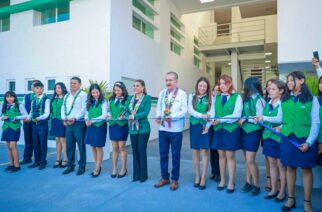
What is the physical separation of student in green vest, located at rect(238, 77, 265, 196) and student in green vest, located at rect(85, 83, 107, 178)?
6.75 ft

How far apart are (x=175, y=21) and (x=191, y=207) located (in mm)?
8603

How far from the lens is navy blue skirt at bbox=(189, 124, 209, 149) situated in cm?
342

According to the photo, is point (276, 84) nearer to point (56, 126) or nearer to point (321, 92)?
→ point (321, 92)

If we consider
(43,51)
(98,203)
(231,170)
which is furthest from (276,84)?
(43,51)

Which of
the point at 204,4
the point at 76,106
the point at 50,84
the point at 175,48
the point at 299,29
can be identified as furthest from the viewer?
the point at 175,48

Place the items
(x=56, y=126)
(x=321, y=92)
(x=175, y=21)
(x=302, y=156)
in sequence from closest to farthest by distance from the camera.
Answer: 1. (x=302, y=156)
2. (x=321, y=92)
3. (x=56, y=126)
4. (x=175, y=21)

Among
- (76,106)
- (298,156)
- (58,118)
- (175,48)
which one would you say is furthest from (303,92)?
(175,48)

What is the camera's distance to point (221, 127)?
11.1ft

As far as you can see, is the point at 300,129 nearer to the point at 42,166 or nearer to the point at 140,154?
the point at 140,154

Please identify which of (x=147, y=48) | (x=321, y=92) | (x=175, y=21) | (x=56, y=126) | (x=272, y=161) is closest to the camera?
(x=321, y=92)

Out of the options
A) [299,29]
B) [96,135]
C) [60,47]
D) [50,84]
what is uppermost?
[299,29]

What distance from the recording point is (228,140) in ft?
10.8

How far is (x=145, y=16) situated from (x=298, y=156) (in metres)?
6.48

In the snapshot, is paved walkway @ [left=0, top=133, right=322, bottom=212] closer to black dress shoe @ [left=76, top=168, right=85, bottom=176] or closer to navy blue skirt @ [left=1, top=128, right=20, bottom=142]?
black dress shoe @ [left=76, top=168, right=85, bottom=176]
